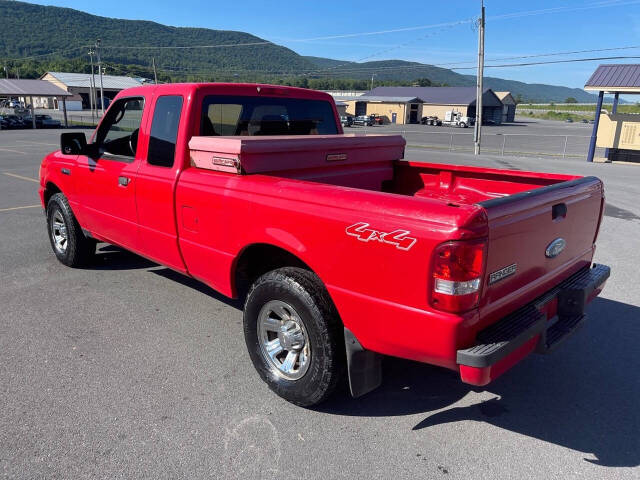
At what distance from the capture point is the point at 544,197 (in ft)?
9.60

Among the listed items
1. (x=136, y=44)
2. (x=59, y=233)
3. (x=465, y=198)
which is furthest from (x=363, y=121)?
(x=136, y=44)

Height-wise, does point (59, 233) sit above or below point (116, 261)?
above

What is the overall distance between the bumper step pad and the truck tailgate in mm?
54

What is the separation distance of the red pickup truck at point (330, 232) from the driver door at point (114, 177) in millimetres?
21

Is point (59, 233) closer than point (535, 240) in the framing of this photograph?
No

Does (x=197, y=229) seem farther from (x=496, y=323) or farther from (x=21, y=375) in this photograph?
(x=496, y=323)

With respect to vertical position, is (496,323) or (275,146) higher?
(275,146)

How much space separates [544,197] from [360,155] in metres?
1.90

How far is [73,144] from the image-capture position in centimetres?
500

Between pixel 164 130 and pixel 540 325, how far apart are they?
10.5ft

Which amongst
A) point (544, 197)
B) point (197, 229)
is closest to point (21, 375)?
point (197, 229)

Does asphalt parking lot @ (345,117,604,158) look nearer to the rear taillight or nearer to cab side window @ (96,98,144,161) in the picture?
Answer: cab side window @ (96,98,144,161)

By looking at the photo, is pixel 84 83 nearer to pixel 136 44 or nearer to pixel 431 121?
pixel 431 121

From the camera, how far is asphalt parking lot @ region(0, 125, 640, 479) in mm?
2785
